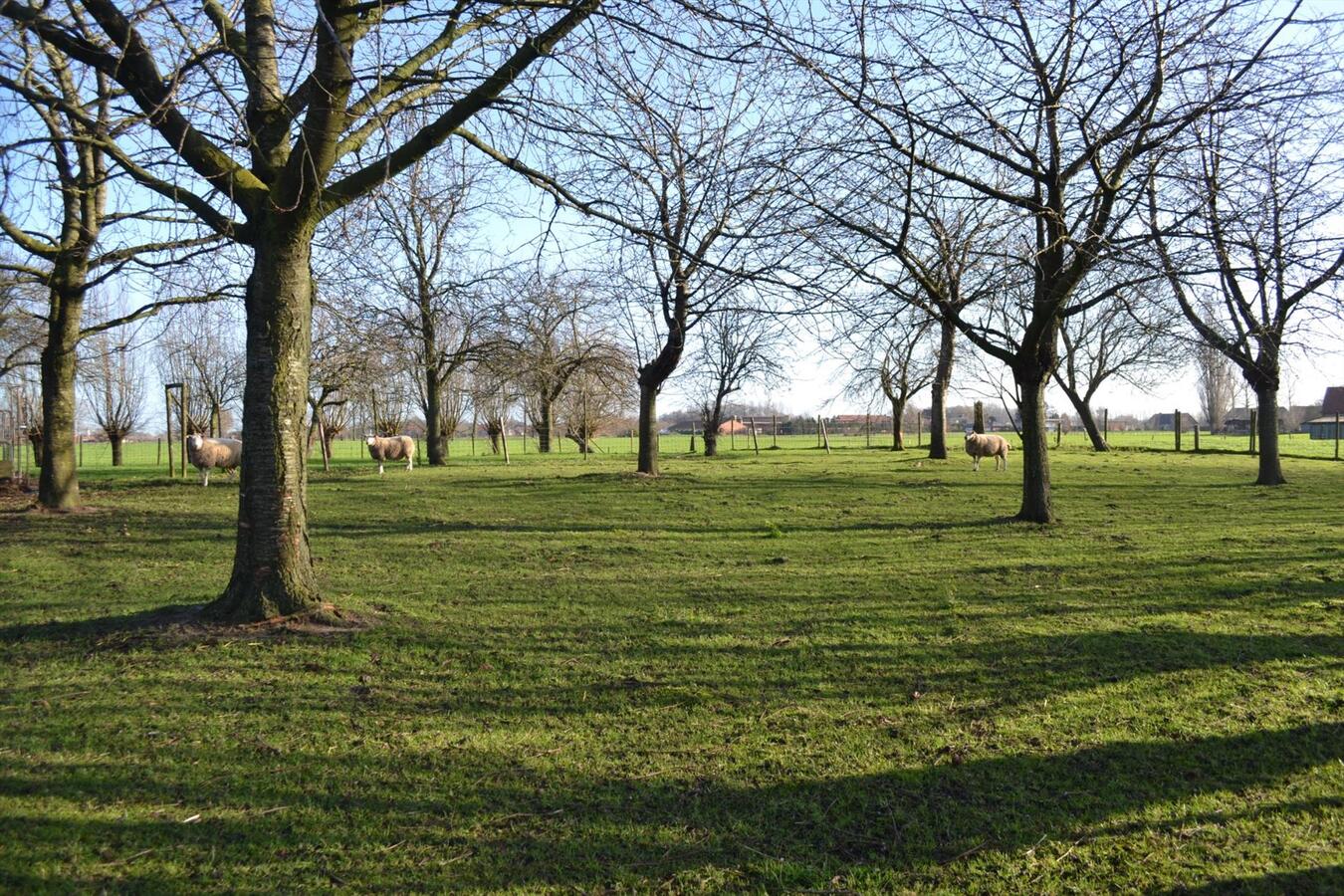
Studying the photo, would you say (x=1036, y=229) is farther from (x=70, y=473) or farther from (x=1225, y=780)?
(x=70, y=473)

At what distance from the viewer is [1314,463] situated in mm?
21797

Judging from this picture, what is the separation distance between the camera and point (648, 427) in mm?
18016

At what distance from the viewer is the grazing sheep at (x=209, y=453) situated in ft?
57.6

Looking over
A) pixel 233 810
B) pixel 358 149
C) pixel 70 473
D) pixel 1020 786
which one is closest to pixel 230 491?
pixel 70 473

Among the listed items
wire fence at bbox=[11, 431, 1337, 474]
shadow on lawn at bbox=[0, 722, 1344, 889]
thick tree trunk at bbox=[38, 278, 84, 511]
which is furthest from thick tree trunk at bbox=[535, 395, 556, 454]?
shadow on lawn at bbox=[0, 722, 1344, 889]

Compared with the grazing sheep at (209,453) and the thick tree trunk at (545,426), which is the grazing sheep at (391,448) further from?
the thick tree trunk at (545,426)

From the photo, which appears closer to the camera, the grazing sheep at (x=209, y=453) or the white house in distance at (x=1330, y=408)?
the grazing sheep at (x=209, y=453)

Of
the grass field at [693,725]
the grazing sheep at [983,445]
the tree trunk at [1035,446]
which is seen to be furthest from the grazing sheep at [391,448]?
the tree trunk at [1035,446]

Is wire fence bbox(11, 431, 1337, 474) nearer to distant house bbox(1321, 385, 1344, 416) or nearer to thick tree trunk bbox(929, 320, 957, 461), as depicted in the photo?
thick tree trunk bbox(929, 320, 957, 461)

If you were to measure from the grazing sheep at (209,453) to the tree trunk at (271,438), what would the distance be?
13.0 meters

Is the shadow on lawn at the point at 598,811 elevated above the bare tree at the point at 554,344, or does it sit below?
below

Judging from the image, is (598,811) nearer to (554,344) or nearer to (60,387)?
(60,387)

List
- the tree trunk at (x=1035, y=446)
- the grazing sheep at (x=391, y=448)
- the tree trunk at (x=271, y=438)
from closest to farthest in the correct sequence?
the tree trunk at (x=271, y=438) → the tree trunk at (x=1035, y=446) → the grazing sheep at (x=391, y=448)

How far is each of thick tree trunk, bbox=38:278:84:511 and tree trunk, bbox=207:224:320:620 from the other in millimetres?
7997
